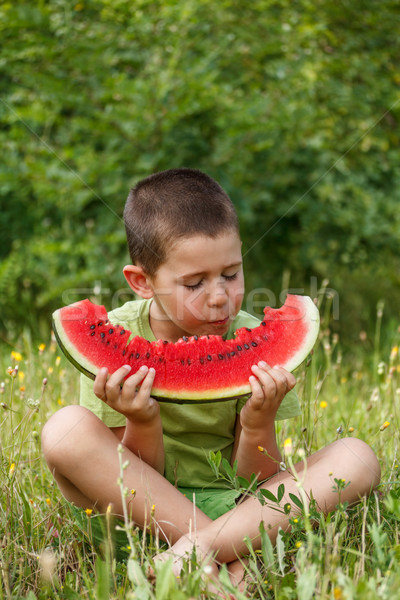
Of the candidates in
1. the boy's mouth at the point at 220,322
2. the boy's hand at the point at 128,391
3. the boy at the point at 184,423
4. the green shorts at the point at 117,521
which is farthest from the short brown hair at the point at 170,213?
the green shorts at the point at 117,521

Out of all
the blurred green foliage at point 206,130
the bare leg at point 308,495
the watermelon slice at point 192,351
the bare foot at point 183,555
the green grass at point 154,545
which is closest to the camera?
the green grass at point 154,545

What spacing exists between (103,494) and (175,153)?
3240mm

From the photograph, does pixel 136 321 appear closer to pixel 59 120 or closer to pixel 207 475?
pixel 207 475

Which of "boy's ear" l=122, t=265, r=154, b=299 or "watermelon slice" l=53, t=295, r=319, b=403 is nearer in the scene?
"watermelon slice" l=53, t=295, r=319, b=403

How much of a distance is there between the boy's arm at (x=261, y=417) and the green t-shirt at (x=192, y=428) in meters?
0.19

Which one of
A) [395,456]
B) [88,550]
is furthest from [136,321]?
[395,456]

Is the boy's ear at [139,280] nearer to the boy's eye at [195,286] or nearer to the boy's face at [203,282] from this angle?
the boy's face at [203,282]

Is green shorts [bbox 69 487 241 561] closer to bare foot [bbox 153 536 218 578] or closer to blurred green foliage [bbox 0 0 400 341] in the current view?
bare foot [bbox 153 536 218 578]

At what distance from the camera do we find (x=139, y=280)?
2602mm

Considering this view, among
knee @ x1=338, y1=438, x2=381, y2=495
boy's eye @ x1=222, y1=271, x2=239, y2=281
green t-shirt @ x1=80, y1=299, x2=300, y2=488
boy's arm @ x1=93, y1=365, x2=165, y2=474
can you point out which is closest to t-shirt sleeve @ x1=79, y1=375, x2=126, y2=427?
green t-shirt @ x1=80, y1=299, x2=300, y2=488

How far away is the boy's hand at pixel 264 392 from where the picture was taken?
213 cm

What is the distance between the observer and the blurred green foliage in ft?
15.9

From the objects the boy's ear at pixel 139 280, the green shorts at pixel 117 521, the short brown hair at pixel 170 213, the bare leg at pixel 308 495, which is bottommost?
the green shorts at pixel 117 521

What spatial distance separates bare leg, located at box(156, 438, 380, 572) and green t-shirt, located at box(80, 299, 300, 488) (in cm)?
31
